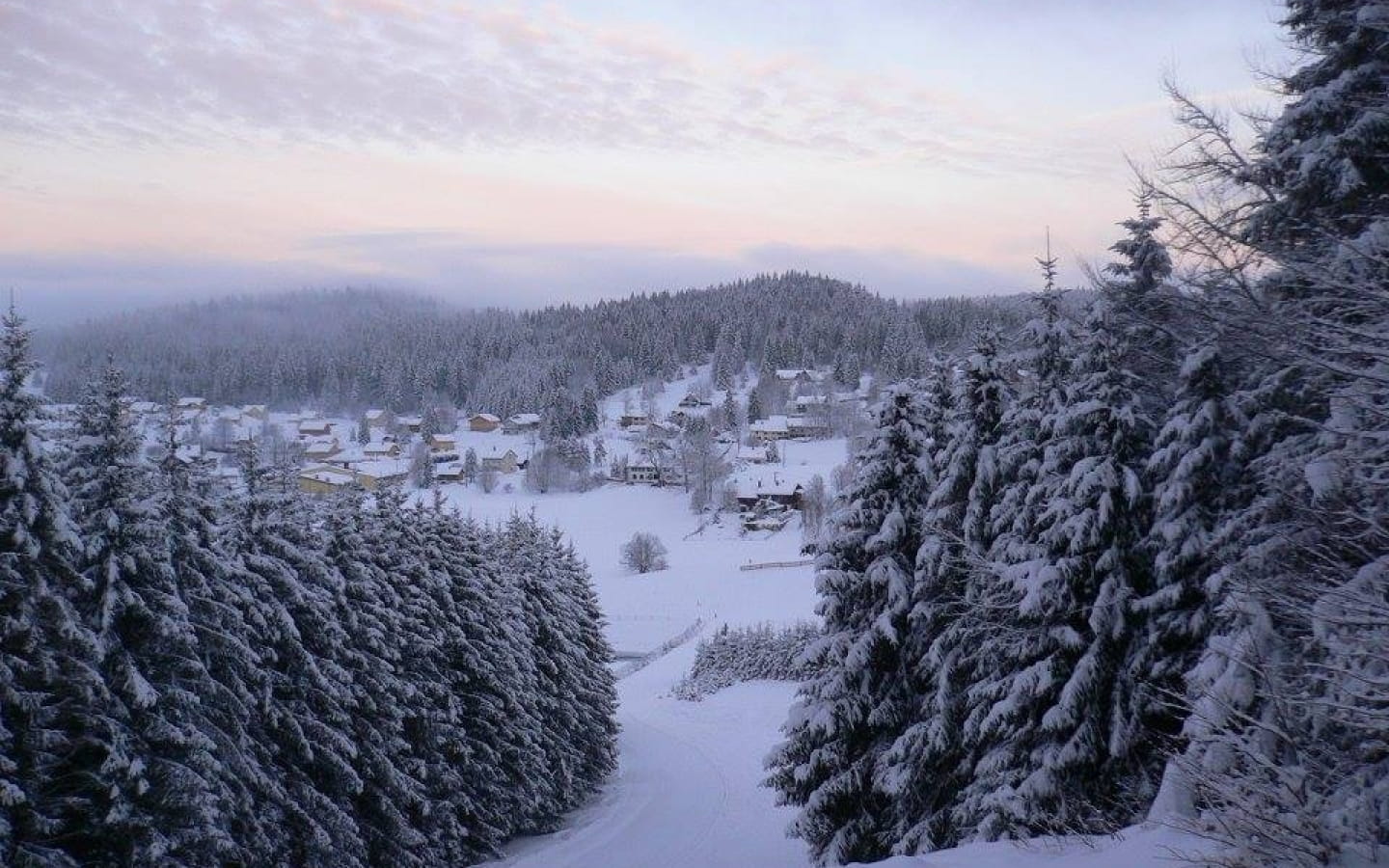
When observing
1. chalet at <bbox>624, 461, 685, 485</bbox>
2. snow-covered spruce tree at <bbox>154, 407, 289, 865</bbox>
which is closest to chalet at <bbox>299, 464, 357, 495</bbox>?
chalet at <bbox>624, 461, 685, 485</bbox>

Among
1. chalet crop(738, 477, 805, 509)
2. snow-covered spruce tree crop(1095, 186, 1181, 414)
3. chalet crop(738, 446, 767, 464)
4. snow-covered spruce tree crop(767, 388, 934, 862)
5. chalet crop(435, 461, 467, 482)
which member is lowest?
chalet crop(435, 461, 467, 482)

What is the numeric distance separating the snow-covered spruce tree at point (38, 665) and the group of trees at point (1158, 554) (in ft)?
40.3

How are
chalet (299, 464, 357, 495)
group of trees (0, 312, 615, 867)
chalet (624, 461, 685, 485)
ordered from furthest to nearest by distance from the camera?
chalet (624, 461, 685, 485) → chalet (299, 464, 357, 495) → group of trees (0, 312, 615, 867)

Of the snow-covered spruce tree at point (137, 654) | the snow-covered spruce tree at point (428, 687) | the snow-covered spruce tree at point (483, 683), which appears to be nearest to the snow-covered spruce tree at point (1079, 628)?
the snow-covered spruce tree at point (137, 654)

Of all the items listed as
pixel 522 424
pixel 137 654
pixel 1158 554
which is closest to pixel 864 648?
pixel 1158 554

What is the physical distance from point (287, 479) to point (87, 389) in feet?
21.4

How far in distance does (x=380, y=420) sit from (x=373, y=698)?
15635 centimetres

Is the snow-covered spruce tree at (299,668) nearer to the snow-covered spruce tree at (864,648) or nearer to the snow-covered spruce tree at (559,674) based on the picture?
the snow-covered spruce tree at (864,648)

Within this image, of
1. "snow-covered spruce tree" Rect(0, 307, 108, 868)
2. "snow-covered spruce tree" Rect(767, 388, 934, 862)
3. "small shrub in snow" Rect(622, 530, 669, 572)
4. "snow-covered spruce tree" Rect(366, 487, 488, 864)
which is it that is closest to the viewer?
"snow-covered spruce tree" Rect(0, 307, 108, 868)

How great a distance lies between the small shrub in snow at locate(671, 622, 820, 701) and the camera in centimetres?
4872

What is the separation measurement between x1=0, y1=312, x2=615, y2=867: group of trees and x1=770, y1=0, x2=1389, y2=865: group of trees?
33.3ft

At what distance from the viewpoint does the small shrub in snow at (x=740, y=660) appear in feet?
160

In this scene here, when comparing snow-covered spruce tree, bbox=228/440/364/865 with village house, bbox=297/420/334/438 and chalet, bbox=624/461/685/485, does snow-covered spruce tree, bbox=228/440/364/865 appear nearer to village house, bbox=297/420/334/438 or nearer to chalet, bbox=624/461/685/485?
chalet, bbox=624/461/685/485

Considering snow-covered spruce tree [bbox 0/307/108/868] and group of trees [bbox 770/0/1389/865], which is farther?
snow-covered spruce tree [bbox 0/307/108/868]
